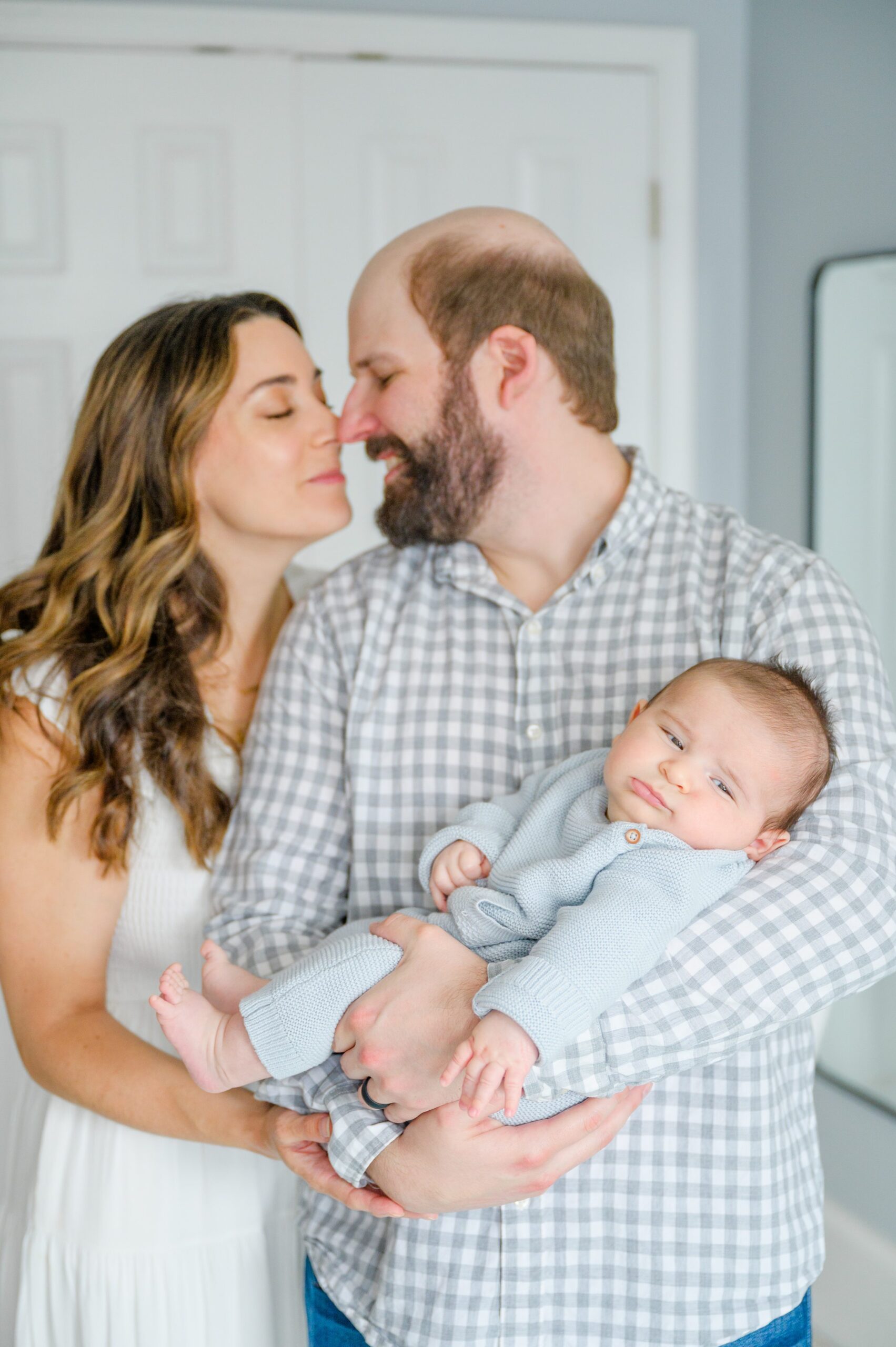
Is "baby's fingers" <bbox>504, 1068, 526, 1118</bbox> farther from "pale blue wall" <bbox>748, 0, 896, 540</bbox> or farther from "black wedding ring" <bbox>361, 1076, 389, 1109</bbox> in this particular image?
"pale blue wall" <bbox>748, 0, 896, 540</bbox>

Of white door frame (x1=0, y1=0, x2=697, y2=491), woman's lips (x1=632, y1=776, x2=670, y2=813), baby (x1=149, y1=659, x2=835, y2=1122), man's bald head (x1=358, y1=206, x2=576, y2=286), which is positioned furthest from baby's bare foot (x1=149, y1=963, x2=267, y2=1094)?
white door frame (x1=0, y1=0, x2=697, y2=491)

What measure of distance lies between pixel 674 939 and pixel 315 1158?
0.48 meters

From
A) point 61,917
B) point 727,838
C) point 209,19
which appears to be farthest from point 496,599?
point 209,19

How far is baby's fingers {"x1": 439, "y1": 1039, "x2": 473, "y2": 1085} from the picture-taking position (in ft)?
Result: 3.43

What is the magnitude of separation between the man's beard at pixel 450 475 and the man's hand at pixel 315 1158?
0.71 metres

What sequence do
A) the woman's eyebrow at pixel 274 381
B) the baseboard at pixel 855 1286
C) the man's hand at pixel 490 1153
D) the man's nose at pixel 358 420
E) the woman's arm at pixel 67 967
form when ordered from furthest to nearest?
the baseboard at pixel 855 1286 → the woman's eyebrow at pixel 274 381 → the man's nose at pixel 358 420 → the woman's arm at pixel 67 967 → the man's hand at pixel 490 1153

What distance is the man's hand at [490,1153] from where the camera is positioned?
3.71 ft

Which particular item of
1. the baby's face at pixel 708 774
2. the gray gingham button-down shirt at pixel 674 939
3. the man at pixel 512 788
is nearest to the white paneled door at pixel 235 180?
the man at pixel 512 788

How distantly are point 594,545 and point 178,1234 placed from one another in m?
1.04

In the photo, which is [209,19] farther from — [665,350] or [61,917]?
[61,917]

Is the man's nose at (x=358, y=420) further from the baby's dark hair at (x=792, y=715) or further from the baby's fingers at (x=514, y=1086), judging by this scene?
the baby's fingers at (x=514, y=1086)

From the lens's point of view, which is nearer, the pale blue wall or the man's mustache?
the man's mustache

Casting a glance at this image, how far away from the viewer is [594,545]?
149 cm

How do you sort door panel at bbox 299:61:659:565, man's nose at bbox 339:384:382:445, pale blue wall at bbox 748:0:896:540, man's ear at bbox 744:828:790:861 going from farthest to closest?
door panel at bbox 299:61:659:565
pale blue wall at bbox 748:0:896:540
man's nose at bbox 339:384:382:445
man's ear at bbox 744:828:790:861
